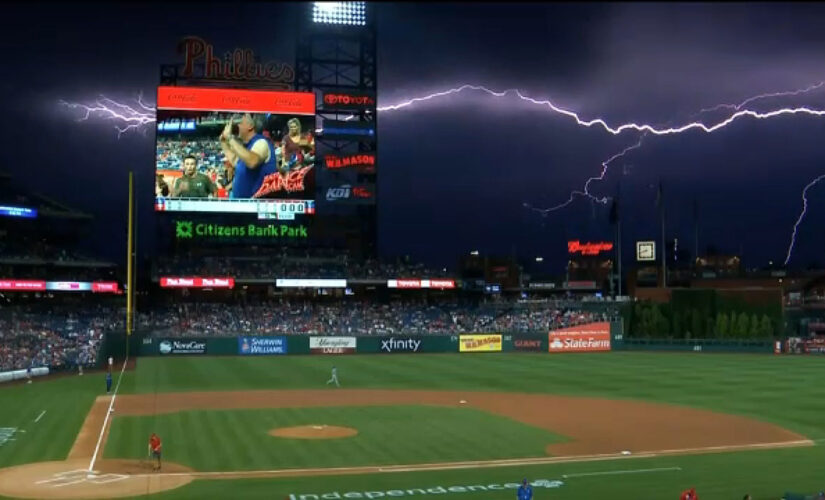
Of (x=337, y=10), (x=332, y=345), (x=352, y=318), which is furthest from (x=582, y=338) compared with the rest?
(x=337, y=10)

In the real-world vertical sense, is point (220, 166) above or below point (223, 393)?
above

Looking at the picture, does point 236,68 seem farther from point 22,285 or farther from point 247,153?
point 22,285

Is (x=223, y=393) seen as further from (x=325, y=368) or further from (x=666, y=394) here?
(x=666, y=394)

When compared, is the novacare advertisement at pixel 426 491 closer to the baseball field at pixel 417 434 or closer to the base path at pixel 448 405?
the baseball field at pixel 417 434

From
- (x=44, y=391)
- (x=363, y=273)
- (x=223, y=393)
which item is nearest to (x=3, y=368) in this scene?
(x=44, y=391)

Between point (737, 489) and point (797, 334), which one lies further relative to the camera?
point (797, 334)

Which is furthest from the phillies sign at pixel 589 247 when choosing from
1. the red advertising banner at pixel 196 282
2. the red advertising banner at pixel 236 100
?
the red advertising banner at pixel 196 282
